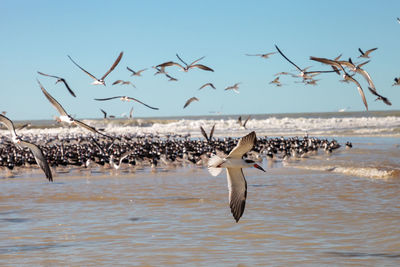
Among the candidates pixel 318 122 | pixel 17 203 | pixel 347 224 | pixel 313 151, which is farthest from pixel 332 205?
pixel 318 122

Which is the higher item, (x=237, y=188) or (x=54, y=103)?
(x=54, y=103)

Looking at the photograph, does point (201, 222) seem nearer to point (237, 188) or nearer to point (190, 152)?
point (237, 188)

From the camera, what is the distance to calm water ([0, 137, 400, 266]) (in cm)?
739

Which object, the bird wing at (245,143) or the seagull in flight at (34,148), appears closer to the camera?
the bird wing at (245,143)

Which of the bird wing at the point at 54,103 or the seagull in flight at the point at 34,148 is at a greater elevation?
the bird wing at the point at 54,103

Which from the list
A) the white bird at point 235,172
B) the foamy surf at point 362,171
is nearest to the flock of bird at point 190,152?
the white bird at point 235,172

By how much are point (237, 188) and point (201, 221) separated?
75.1 inches

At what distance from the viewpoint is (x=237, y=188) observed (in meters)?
7.98

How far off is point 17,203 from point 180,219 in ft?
14.3

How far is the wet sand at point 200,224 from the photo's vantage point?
7.38 metres

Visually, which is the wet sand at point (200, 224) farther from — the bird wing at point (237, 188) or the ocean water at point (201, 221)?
the bird wing at point (237, 188)

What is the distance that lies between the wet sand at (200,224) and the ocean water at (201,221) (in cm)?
2

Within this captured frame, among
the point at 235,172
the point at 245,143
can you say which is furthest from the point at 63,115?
the point at 245,143

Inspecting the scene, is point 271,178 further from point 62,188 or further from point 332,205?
point 62,188
